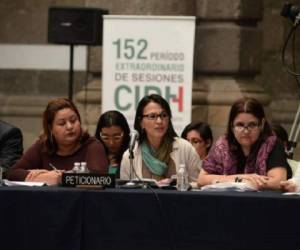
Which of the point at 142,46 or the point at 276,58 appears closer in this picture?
the point at 142,46

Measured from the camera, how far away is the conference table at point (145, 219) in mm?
6457

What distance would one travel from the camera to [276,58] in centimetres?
1225

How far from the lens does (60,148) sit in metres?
7.71

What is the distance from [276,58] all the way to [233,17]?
120 centimetres

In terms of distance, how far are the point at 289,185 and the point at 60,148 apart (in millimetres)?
1474

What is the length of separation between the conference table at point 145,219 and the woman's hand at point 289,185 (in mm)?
256

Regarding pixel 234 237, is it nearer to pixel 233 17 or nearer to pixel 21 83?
pixel 233 17

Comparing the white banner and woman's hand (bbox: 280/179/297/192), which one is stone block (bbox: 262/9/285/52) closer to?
the white banner

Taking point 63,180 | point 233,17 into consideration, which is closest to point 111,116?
point 63,180

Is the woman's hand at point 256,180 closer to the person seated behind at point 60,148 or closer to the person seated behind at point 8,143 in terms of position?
the person seated behind at point 60,148

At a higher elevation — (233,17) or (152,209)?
(233,17)

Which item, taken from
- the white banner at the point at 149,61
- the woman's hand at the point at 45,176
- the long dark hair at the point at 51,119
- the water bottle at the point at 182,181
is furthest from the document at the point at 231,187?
the white banner at the point at 149,61

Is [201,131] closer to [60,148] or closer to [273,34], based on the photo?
[60,148]

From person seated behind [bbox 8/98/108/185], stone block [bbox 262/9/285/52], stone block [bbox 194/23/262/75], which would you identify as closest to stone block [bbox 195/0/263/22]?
stone block [bbox 194/23/262/75]
